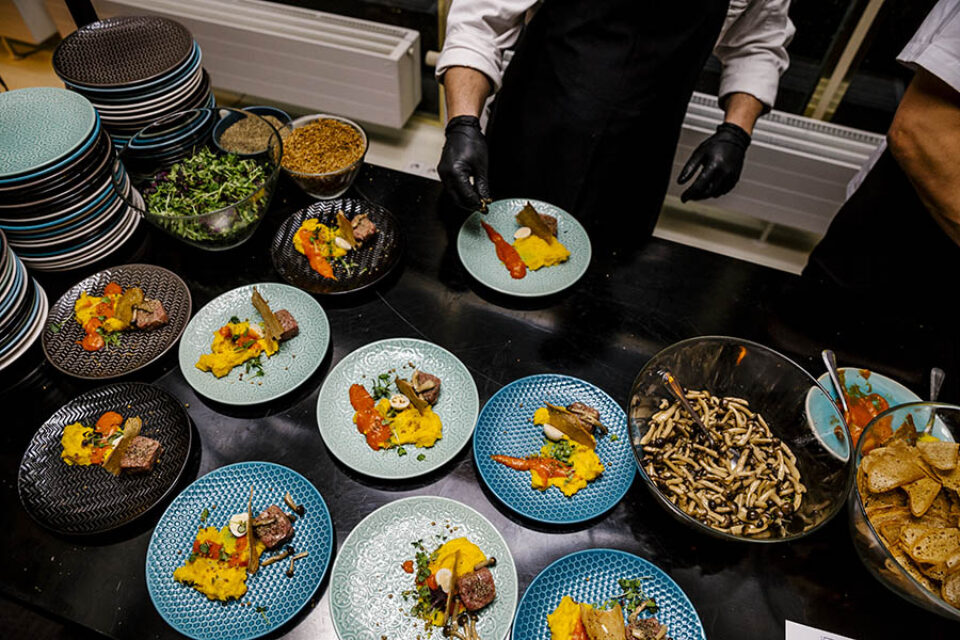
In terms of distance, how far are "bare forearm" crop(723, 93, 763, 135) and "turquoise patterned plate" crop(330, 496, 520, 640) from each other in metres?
1.67

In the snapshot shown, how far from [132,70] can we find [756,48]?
2.16 m

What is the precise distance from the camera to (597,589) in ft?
4.09

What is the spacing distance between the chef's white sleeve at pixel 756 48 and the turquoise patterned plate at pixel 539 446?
1322 mm

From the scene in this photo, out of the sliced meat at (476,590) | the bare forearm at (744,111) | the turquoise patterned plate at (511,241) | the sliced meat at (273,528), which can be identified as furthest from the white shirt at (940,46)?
the sliced meat at (273,528)

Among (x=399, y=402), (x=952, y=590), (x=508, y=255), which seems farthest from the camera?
(x=508, y=255)

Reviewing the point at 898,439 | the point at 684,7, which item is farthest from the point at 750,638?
the point at 684,7

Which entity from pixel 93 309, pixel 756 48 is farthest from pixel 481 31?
pixel 93 309

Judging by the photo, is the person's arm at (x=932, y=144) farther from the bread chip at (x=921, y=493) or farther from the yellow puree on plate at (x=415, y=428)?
the yellow puree on plate at (x=415, y=428)

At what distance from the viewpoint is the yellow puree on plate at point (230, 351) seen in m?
1.54

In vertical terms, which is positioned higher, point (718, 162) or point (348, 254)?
point (718, 162)

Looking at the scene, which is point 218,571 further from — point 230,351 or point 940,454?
point 940,454

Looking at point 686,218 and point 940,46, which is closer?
point 940,46

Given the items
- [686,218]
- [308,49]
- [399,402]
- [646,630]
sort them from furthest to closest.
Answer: [686,218] < [308,49] < [399,402] < [646,630]

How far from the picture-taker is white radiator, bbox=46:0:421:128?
3326 millimetres
